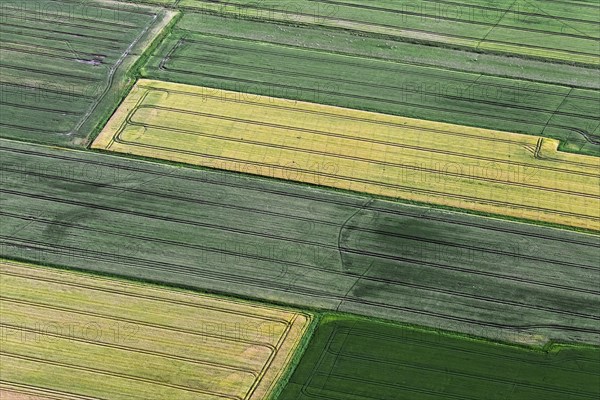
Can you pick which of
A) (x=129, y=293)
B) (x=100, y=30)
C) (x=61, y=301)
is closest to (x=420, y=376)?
(x=129, y=293)

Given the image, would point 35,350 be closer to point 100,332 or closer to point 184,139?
point 100,332

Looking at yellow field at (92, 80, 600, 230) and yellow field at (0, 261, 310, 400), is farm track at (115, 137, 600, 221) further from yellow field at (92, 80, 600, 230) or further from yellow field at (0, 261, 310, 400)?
yellow field at (0, 261, 310, 400)

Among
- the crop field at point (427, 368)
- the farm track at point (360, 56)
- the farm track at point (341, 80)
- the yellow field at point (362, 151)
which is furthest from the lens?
the farm track at point (360, 56)

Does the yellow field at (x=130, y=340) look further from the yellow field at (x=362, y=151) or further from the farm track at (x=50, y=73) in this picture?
the farm track at (x=50, y=73)

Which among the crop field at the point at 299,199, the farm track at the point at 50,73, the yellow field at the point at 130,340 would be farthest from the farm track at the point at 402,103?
the yellow field at the point at 130,340

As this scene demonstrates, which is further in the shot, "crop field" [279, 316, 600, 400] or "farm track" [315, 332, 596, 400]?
"farm track" [315, 332, 596, 400]

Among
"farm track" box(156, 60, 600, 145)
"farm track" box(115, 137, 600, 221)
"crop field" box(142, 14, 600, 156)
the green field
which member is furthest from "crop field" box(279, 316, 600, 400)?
"farm track" box(156, 60, 600, 145)

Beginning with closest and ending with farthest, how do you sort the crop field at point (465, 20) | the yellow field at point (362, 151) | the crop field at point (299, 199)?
the crop field at point (299, 199), the yellow field at point (362, 151), the crop field at point (465, 20)
